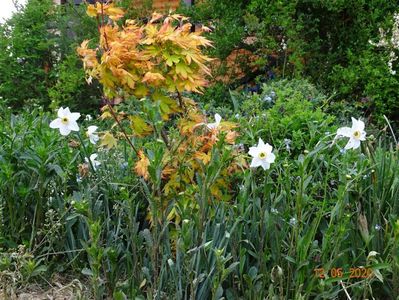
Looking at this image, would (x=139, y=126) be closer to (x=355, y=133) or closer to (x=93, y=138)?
(x=93, y=138)

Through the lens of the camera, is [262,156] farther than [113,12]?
No

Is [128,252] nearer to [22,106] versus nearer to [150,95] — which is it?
[150,95]

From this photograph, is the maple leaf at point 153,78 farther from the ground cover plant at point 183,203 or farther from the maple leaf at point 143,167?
the maple leaf at point 143,167

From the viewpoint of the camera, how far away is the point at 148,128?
3.06m

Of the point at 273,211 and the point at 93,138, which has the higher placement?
the point at 93,138

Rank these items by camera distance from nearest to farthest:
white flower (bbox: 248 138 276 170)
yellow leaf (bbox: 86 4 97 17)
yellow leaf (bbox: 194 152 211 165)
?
white flower (bbox: 248 138 276 170)
yellow leaf (bbox: 194 152 211 165)
yellow leaf (bbox: 86 4 97 17)

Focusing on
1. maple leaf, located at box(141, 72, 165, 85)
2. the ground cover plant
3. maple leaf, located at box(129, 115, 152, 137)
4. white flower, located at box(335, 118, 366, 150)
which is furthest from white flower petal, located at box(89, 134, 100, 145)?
white flower, located at box(335, 118, 366, 150)

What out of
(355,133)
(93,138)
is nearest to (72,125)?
(93,138)

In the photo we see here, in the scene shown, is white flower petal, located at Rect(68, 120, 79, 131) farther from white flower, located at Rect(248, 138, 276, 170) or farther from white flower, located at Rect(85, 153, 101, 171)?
white flower, located at Rect(248, 138, 276, 170)

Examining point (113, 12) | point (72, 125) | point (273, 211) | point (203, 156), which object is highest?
point (113, 12)

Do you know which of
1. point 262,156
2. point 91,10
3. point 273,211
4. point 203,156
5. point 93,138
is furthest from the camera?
point 93,138

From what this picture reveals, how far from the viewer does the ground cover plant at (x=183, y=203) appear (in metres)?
2.51

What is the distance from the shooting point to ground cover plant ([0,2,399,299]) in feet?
8.23

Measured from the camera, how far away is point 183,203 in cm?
266
